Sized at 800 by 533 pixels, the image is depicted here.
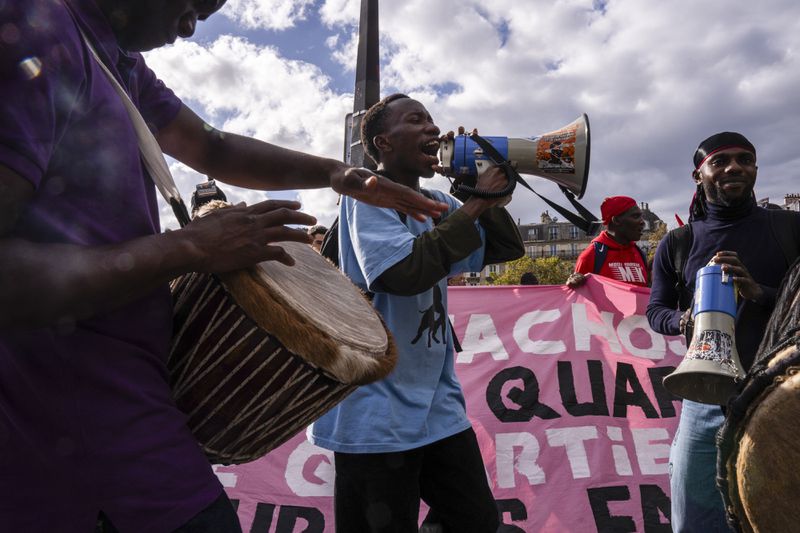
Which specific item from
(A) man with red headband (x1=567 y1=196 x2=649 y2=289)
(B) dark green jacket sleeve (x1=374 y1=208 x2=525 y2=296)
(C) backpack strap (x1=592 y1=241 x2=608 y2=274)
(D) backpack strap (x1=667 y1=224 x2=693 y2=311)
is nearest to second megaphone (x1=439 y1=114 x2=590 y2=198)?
(B) dark green jacket sleeve (x1=374 y1=208 x2=525 y2=296)

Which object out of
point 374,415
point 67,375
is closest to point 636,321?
point 374,415

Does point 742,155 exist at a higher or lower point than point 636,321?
higher

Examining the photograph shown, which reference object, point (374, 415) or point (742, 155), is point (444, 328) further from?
point (742, 155)

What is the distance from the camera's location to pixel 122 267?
98cm

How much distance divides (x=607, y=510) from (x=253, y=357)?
3274 millimetres

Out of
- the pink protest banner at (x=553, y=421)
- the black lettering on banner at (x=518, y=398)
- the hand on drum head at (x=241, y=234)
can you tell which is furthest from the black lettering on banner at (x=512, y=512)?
the hand on drum head at (x=241, y=234)

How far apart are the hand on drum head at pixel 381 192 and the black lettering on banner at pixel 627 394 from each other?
3.20 meters

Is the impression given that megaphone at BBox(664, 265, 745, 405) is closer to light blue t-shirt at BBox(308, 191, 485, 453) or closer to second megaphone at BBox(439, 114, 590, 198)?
second megaphone at BBox(439, 114, 590, 198)

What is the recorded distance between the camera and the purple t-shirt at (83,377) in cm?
99

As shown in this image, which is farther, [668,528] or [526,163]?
[668,528]

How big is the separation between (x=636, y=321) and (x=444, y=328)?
107 inches

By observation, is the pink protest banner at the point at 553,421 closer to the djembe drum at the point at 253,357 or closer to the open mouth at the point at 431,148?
the open mouth at the point at 431,148

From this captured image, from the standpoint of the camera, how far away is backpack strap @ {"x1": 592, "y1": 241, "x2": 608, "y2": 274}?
542 cm

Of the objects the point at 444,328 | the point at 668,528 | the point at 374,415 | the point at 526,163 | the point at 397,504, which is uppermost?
the point at 526,163
